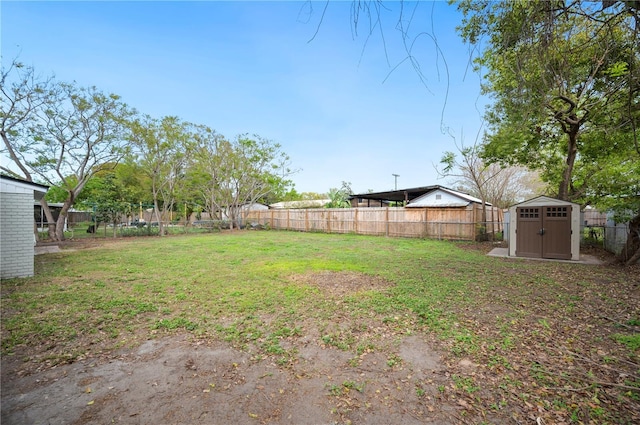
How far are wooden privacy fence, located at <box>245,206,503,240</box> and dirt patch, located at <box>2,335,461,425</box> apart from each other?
38.0ft

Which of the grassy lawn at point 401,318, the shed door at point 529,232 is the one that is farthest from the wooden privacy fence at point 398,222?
the grassy lawn at point 401,318

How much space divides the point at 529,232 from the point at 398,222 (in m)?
7.03

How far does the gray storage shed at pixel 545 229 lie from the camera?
7.61 m

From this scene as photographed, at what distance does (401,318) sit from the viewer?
3.63 metres

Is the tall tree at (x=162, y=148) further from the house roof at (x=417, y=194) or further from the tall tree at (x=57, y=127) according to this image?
the house roof at (x=417, y=194)

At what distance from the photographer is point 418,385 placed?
2246 mm

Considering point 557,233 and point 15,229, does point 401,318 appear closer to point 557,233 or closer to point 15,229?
point 557,233

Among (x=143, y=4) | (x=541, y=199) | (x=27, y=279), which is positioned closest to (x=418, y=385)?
(x=143, y=4)

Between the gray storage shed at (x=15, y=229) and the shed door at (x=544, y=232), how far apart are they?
42.0 ft

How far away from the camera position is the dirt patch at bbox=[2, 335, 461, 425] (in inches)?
74.5

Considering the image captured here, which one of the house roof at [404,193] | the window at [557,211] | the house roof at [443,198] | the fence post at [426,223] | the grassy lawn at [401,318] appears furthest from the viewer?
the house roof at [404,193]

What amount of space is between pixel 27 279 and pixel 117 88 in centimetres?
1013

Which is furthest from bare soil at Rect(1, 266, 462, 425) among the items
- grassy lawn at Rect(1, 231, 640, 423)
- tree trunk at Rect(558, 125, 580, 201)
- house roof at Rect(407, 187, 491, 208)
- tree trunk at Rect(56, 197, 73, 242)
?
house roof at Rect(407, 187, 491, 208)

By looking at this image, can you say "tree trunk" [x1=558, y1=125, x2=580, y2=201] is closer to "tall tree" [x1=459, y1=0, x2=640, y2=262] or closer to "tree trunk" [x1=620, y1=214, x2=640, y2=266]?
"tall tree" [x1=459, y1=0, x2=640, y2=262]
